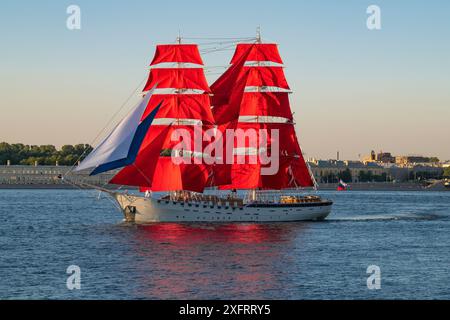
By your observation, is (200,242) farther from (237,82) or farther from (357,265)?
(237,82)

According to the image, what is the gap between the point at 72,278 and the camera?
123 feet

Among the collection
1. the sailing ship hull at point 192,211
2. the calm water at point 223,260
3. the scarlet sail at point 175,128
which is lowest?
the calm water at point 223,260

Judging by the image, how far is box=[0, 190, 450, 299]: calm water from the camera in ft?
118

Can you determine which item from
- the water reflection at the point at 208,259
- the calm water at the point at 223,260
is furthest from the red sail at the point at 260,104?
the water reflection at the point at 208,259

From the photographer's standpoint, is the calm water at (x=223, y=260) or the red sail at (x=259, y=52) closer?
the calm water at (x=223, y=260)

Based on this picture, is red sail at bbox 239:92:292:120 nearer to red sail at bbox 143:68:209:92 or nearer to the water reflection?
red sail at bbox 143:68:209:92

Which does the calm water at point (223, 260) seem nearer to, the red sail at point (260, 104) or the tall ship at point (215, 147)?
the tall ship at point (215, 147)

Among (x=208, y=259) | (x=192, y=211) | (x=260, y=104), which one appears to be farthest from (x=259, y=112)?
(x=208, y=259)

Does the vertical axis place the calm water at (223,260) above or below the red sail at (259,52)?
below

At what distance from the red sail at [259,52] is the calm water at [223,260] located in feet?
48.9

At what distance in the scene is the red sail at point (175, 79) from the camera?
2817 inches
